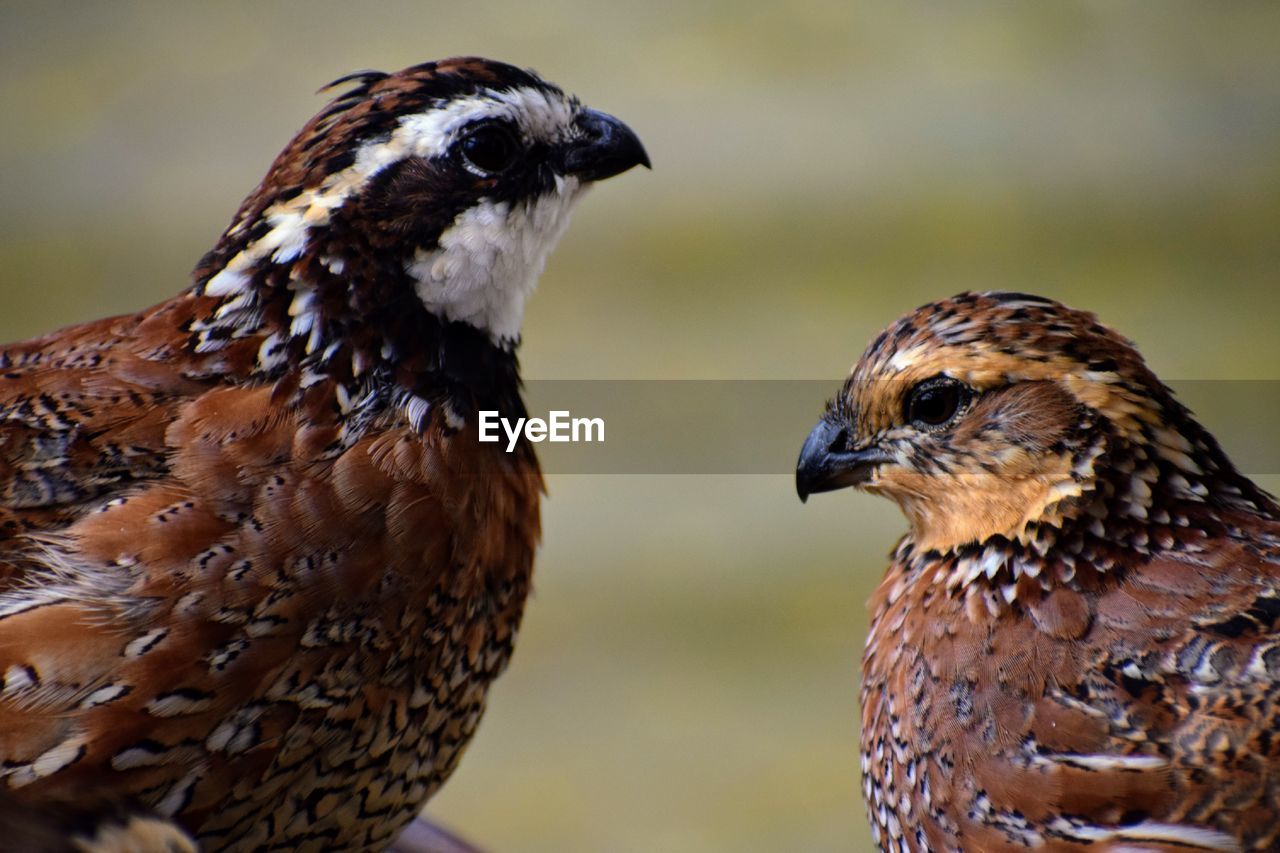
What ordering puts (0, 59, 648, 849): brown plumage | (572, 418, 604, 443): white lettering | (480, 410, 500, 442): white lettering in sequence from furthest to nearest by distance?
1. (572, 418, 604, 443): white lettering
2. (480, 410, 500, 442): white lettering
3. (0, 59, 648, 849): brown plumage

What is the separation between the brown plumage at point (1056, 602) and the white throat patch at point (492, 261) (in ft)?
1.66

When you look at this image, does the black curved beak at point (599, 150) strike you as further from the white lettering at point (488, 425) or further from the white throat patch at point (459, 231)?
the white lettering at point (488, 425)

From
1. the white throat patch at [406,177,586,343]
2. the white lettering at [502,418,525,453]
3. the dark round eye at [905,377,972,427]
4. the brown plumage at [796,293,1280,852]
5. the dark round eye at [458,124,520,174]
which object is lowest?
the brown plumage at [796,293,1280,852]

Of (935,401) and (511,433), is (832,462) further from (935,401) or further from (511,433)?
(511,433)

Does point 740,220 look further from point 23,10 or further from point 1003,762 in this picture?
point 1003,762

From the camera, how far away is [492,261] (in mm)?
2041

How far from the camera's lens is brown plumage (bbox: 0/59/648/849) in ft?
5.44

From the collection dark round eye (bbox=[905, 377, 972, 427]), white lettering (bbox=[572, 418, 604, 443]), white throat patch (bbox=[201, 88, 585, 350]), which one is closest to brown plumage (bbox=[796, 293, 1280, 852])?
dark round eye (bbox=[905, 377, 972, 427])

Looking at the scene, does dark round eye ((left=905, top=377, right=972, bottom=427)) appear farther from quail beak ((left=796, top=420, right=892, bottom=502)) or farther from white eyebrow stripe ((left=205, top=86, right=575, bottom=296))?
white eyebrow stripe ((left=205, top=86, right=575, bottom=296))

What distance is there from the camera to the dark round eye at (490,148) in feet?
6.58

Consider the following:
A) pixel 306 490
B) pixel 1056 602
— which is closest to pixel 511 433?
pixel 306 490

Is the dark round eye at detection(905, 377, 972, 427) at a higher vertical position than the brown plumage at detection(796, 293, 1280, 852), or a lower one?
higher

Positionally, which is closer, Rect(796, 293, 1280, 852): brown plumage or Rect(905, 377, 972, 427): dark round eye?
Rect(796, 293, 1280, 852): brown plumage

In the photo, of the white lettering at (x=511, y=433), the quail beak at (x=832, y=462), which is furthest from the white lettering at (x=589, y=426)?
the quail beak at (x=832, y=462)
